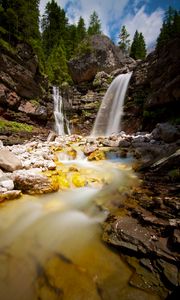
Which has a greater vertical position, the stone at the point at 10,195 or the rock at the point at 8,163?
the rock at the point at 8,163

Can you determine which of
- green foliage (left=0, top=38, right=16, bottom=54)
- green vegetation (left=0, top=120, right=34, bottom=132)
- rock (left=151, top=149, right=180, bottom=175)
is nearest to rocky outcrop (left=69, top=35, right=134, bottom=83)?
green foliage (left=0, top=38, right=16, bottom=54)

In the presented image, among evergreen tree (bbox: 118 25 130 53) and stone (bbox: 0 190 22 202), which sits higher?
evergreen tree (bbox: 118 25 130 53)

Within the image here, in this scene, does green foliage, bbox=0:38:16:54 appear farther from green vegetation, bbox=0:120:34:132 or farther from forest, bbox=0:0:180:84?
green vegetation, bbox=0:120:34:132

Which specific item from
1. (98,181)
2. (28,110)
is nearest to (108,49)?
(28,110)

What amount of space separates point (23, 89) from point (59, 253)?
17.8 metres

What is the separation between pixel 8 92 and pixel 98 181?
13643 millimetres

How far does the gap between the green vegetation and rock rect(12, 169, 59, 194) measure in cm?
959

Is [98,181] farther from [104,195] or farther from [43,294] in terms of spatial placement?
[43,294]

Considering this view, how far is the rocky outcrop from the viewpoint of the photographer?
27.8 m

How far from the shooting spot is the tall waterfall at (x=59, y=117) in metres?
21.3

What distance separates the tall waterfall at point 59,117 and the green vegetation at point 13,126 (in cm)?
410

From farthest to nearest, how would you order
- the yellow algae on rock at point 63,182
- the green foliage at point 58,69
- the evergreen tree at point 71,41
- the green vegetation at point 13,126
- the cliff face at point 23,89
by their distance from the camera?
1. the evergreen tree at point 71,41
2. the green foliage at point 58,69
3. the cliff face at point 23,89
4. the green vegetation at point 13,126
5. the yellow algae on rock at point 63,182

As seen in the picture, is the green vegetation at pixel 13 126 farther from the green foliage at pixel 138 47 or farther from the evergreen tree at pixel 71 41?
the green foliage at pixel 138 47

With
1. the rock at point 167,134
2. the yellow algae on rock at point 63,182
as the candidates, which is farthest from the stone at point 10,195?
the rock at point 167,134
